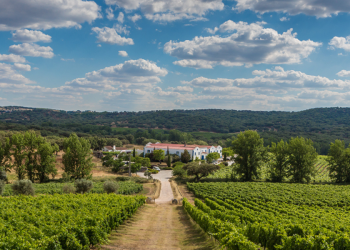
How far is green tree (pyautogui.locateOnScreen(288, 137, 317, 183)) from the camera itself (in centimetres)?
5184

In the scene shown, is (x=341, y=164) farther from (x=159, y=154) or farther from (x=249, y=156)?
(x=159, y=154)

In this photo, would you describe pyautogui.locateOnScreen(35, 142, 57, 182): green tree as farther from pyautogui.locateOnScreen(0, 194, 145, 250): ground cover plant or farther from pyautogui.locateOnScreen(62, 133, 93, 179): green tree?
pyautogui.locateOnScreen(0, 194, 145, 250): ground cover plant

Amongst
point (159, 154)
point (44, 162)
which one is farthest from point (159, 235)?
point (159, 154)

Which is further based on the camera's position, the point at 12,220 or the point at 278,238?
the point at 12,220

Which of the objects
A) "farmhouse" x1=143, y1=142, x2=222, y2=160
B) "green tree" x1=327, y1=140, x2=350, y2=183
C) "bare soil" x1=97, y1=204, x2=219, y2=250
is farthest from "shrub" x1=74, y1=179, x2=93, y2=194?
"farmhouse" x1=143, y1=142, x2=222, y2=160

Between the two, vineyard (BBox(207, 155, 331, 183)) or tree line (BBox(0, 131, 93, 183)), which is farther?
vineyard (BBox(207, 155, 331, 183))

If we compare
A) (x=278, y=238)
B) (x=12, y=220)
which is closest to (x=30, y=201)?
(x=12, y=220)

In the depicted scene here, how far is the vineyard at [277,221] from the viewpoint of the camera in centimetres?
1048

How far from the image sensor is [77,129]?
171m

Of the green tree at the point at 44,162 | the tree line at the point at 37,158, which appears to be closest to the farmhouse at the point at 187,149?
the tree line at the point at 37,158

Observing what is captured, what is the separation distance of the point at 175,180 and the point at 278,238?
4421 cm

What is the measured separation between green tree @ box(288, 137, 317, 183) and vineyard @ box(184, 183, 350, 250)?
53.5 ft

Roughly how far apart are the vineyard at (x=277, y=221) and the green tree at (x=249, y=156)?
46.5 feet

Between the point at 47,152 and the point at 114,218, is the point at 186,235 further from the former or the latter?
the point at 47,152
